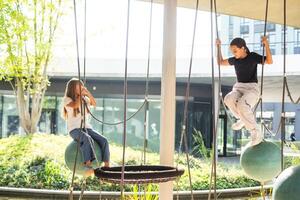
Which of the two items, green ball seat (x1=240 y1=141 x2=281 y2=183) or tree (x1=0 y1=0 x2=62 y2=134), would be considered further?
tree (x1=0 y1=0 x2=62 y2=134)

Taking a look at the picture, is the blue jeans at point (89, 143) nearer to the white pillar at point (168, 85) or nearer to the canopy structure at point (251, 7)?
the white pillar at point (168, 85)

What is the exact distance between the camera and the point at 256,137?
351 centimetres

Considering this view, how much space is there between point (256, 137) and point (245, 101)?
14.2 inches

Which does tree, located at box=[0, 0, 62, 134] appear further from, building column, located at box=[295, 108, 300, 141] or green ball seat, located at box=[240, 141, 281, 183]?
building column, located at box=[295, 108, 300, 141]

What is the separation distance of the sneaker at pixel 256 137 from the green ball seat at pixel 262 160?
0.03m

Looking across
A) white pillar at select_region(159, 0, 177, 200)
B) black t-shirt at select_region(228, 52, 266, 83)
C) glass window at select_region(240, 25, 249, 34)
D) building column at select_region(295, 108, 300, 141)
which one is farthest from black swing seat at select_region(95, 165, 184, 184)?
building column at select_region(295, 108, 300, 141)

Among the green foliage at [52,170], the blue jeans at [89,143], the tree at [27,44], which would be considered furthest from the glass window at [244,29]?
the blue jeans at [89,143]

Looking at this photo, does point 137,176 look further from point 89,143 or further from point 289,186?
point 289,186

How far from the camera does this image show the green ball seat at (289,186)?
1897mm

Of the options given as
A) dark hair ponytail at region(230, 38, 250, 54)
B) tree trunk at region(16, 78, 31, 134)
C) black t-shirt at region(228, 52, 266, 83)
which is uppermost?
dark hair ponytail at region(230, 38, 250, 54)

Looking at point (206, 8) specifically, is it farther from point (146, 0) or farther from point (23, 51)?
point (23, 51)

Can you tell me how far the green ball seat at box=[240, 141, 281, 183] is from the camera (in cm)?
336

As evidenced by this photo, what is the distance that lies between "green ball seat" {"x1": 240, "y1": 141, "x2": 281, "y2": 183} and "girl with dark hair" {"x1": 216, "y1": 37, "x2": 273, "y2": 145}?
0.24m

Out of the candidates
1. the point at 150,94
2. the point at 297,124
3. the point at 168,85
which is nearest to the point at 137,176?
the point at 168,85
